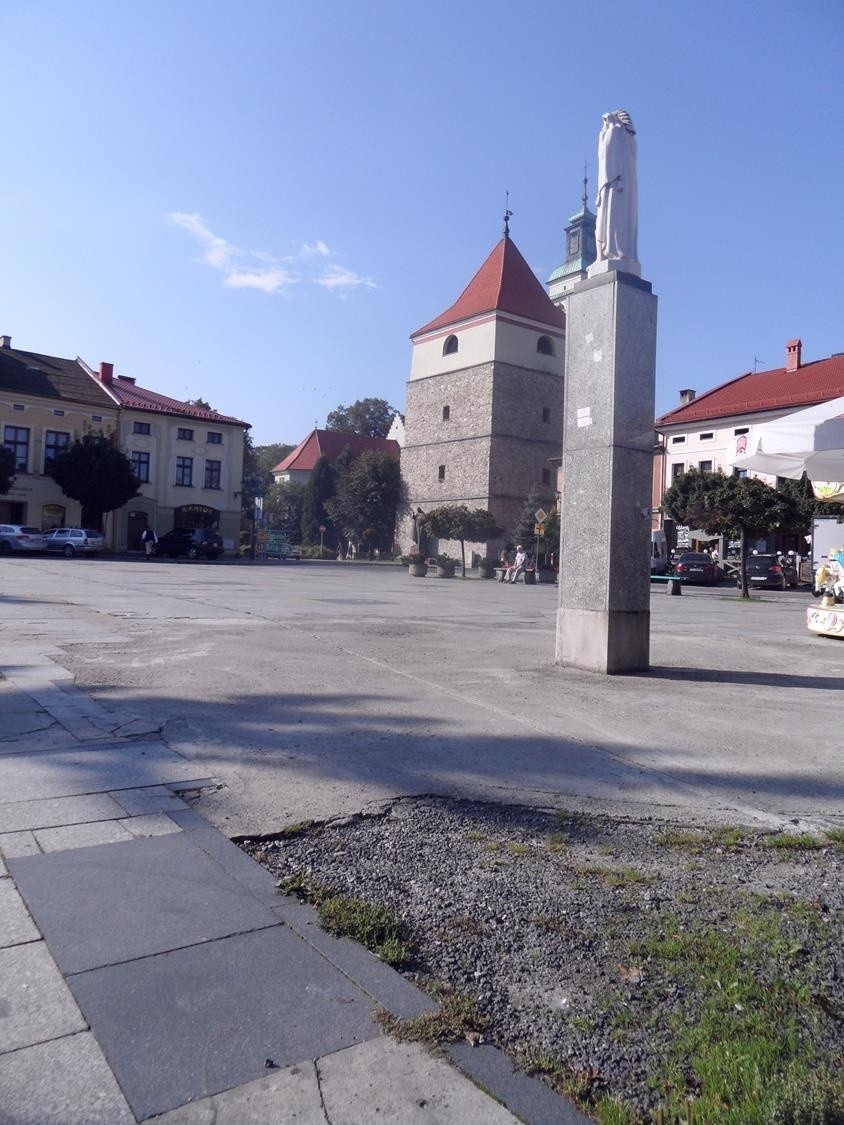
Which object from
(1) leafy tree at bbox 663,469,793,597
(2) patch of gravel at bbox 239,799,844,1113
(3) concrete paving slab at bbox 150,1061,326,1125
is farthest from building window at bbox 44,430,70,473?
(3) concrete paving slab at bbox 150,1061,326,1125

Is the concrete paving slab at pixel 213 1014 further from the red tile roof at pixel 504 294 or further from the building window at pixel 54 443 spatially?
the red tile roof at pixel 504 294

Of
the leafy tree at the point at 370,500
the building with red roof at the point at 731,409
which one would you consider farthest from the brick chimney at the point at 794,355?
the leafy tree at the point at 370,500

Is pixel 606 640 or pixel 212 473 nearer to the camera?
pixel 606 640

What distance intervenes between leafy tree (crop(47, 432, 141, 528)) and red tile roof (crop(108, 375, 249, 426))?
487 cm

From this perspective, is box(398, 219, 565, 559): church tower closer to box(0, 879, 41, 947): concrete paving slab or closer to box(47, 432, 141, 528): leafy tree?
box(47, 432, 141, 528): leafy tree

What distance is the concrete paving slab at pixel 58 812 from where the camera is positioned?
388 centimetres

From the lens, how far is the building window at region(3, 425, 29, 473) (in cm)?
4697

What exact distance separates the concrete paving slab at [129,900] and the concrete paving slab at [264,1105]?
757 mm

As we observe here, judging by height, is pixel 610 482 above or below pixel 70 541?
above

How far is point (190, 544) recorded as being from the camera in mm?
45156

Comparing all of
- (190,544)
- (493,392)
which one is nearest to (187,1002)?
(190,544)

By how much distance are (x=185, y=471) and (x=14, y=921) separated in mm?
52934

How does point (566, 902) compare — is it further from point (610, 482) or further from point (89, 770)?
point (610, 482)

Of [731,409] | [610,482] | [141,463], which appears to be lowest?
[610,482]
